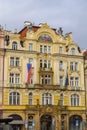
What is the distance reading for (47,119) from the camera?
5634 centimetres

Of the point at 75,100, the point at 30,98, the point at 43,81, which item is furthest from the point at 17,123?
the point at 75,100

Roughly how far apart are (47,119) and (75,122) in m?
4.88

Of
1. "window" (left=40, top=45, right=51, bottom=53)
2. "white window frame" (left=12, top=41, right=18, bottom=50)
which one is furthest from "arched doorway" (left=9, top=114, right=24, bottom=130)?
"window" (left=40, top=45, right=51, bottom=53)

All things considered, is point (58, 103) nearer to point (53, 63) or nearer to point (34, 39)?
point (53, 63)

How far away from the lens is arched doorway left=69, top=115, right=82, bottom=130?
5784 centimetres

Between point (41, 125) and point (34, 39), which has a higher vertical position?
point (34, 39)

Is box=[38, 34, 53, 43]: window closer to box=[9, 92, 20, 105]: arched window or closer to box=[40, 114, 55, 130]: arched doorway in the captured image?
box=[9, 92, 20, 105]: arched window

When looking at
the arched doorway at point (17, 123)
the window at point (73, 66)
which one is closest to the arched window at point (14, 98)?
the arched doorway at point (17, 123)

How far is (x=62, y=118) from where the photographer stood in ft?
186

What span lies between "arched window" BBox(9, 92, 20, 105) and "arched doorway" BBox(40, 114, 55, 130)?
15.0 ft

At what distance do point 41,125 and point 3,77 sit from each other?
30.5ft

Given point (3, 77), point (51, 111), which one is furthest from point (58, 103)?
point (3, 77)

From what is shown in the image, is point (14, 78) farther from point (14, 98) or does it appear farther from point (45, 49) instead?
point (45, 49)

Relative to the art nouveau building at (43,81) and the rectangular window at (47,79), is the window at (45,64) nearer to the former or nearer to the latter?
the art nouveau building at (43,81)
